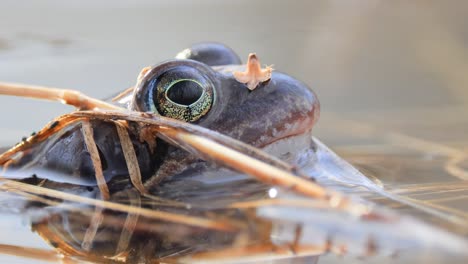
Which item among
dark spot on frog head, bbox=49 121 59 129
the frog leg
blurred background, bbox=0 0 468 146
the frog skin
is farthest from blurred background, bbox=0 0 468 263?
dark spot on frog head, bbox=49 121 59 129

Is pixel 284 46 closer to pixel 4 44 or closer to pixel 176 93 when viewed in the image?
pixel 4 44

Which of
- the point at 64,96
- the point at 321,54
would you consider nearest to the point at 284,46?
the point at 321,54

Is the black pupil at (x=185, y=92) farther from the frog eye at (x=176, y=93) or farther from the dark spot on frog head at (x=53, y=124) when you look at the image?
the dark spot on frog head at (x=53, y=124)

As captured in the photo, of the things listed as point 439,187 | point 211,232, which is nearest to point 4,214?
point 211,232

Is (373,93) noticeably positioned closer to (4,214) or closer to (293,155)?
(293,155)

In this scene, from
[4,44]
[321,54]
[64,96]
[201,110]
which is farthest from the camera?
[321,54]

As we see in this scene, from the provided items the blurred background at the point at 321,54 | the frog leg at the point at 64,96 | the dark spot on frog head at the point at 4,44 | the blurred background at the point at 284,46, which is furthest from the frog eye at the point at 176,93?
the dark spot on frog head at the point at 4,44

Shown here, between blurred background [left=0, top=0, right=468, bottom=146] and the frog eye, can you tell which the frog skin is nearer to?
the frog eye

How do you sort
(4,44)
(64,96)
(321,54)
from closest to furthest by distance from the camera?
(64,96) → (4,44) → (321,54)
